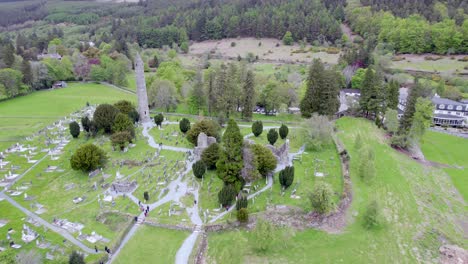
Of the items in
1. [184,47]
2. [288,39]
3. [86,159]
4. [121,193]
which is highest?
[288,39]

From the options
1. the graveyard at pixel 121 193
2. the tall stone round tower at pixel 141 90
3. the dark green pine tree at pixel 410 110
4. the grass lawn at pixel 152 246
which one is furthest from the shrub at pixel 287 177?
the tall stone round tower at pixel 141 90

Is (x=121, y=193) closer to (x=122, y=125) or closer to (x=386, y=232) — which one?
(x=122, y=125)

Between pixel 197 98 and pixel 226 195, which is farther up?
pixel 197 98

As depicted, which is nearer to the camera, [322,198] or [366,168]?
[322,198]

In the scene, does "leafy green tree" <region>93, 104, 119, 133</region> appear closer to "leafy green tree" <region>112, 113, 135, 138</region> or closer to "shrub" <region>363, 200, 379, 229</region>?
"leafy green tree" <region>112, 113, 135, 138</region>

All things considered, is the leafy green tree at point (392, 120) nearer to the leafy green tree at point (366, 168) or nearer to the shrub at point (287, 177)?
the leafy green tree at point (366, 168)

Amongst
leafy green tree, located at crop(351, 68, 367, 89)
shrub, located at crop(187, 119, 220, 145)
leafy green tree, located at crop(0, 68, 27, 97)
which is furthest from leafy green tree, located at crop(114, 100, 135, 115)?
leafy green tree, located at crop(351, 68, 367, 89)

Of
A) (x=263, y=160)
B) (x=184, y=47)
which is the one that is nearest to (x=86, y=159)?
(x=263, y=160)

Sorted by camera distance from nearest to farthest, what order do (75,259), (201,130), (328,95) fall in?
(75,259), (201,130), (328,95)
